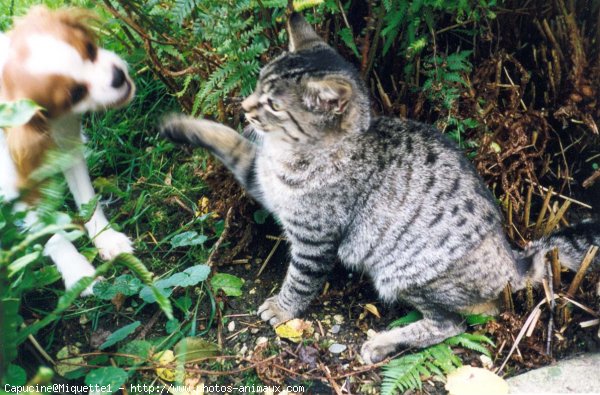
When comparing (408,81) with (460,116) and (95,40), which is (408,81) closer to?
(460,116)

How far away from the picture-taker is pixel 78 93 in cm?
245

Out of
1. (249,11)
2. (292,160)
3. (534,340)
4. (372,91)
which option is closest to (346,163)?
(292,160)

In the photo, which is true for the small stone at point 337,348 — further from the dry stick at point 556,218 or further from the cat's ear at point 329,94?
the dry stick at point 556,218

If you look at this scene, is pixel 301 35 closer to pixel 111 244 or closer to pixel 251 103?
pixel 251 103

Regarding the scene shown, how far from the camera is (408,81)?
3.05 metres

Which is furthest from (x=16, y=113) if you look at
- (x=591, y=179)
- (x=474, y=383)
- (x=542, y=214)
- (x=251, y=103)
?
(x=591, y=179)

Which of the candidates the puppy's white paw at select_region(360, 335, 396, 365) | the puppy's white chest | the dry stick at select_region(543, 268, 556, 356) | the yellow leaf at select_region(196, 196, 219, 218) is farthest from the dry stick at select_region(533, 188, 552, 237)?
the puppy's white chest

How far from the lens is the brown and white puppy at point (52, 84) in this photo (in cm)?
231

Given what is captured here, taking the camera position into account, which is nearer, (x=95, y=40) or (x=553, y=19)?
(x=95, y=40)

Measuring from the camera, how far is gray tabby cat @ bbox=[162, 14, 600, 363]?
8.41 ft

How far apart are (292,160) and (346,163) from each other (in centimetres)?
26

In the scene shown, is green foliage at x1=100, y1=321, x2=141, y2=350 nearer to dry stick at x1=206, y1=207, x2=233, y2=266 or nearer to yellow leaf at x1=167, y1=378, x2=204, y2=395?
yellow leaf at x1=167, y1=378, x2=204, y2=395

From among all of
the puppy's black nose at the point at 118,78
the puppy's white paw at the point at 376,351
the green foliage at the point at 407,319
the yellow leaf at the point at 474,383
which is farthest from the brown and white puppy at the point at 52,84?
the yellow leaf at the point at 474,383

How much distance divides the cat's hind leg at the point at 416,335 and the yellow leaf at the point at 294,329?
0.94 ft
